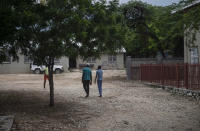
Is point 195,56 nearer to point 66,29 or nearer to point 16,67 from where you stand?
point 66,29

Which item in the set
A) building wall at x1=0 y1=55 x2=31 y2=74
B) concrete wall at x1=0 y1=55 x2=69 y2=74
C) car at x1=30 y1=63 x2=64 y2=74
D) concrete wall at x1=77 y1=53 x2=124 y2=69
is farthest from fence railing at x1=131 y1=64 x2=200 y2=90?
concrete wall at x1=77 y1=53 x2=124 y2=69

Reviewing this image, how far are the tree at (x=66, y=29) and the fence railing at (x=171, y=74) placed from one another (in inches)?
226

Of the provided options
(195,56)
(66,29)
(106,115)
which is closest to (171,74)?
(195,56)

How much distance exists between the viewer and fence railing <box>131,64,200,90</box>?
13371 millimetres

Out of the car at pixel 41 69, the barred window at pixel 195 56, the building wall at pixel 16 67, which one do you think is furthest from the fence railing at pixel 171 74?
the building wall at pixel 16 67

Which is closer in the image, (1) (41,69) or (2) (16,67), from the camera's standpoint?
(1) (41,69)

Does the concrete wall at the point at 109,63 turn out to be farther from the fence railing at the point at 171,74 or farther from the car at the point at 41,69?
the fence railing at the point at 171,74

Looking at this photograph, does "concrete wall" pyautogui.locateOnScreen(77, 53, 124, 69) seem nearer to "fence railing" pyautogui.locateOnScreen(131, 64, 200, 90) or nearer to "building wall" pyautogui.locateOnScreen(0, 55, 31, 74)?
"building wall" pyautogui.locateOnScreen(0, 55, 31, 74)

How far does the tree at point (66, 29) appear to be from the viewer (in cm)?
829

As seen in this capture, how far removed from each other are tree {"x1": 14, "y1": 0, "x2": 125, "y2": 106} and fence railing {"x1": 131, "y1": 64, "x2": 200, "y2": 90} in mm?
5729

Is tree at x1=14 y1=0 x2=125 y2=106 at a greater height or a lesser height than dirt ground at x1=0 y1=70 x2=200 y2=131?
greater

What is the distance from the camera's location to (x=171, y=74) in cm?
1611

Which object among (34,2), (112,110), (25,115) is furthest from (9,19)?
(112,110)

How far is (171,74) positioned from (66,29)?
31.2 ft
